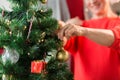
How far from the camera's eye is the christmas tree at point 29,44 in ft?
2.55

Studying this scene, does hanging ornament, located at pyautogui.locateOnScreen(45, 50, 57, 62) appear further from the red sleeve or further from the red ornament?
the red sleeve

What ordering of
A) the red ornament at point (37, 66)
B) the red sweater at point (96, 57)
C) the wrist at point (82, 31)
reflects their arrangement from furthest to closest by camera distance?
the red sweater at point (96, 57) < the wrist at point (82, 31) < the red ornament at point (37, 66)

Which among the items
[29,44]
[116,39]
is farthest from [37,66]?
[116,39]

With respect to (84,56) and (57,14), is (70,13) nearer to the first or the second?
(57,14)

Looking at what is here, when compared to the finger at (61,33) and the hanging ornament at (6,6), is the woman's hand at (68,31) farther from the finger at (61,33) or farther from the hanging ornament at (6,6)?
the hanging ornament at (6,6)

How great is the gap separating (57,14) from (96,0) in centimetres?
33

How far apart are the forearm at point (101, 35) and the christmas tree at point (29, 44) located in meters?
0.14

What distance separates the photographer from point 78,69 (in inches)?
48.3

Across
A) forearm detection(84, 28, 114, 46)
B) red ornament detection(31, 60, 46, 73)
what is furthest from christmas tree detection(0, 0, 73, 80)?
forearm detection(84, 28, 114, 46)

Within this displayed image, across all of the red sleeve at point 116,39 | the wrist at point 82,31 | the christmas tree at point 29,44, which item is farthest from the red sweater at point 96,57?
the christmas tree at point 29,44

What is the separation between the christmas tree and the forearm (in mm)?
141

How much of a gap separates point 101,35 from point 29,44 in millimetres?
297

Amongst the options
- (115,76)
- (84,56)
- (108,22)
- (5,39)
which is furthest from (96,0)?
(5,39)

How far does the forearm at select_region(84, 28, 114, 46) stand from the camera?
92 centimetres
